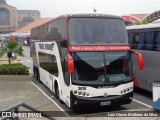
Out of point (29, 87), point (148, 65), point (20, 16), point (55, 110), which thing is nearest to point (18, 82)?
point (29, 87)

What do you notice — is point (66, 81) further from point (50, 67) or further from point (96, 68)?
point (50, 67)

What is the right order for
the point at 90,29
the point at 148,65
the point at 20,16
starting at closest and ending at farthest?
the point at 90,29
the point at 148,65
the point at 20,16

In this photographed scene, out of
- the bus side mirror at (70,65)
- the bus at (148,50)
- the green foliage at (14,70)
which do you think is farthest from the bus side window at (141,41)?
the green foliage at (14,70)

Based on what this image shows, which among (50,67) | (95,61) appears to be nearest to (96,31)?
(95,61)

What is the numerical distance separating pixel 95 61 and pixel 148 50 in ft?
12.2

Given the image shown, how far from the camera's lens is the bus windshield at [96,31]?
36.5 feet

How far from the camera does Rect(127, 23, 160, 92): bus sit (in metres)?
12.8

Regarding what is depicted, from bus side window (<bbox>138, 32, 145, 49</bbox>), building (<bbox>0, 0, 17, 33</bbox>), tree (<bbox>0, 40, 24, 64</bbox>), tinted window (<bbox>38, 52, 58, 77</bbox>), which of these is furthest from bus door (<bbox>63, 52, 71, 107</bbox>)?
building (<bbox>0, 0, 17, 33</bbox>)

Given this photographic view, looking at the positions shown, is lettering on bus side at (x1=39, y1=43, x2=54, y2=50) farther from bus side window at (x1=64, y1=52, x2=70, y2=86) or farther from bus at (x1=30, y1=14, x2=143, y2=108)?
bus side window at (x1=64, y1=52, x2=70, y2=86)

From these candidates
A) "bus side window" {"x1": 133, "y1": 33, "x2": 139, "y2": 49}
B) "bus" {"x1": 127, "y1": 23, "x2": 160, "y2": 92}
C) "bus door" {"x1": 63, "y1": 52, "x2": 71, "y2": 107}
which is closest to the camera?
"bus door" {"x1": 63, "y1": 52, "x2": 71, "y2": 107}

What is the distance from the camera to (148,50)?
1345 cm

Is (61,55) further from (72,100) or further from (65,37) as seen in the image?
(72,100)

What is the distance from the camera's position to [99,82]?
35.2 ft

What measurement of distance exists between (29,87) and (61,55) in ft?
21.5
